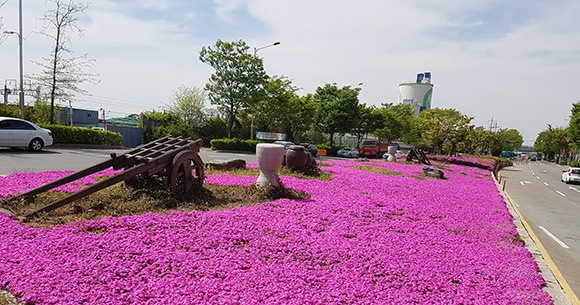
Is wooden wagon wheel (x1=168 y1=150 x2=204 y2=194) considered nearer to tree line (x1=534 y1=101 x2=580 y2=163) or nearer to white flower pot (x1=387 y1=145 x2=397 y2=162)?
white flower pot (x1=387 y1=145 x2=397 y2=162)

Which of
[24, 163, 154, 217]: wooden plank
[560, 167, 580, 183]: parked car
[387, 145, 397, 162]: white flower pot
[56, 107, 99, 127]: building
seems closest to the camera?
[24, 163, 154, 217]: wooden plank

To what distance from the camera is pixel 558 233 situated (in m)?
9.41

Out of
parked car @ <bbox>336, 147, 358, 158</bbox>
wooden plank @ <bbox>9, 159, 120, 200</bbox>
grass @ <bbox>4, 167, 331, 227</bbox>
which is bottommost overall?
parked car @ <bbox>336, 147, 358, 158</bbox>

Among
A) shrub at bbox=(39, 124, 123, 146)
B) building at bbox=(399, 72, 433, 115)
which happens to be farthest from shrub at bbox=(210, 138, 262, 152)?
building at bbox=(399, 72, 433, 115)

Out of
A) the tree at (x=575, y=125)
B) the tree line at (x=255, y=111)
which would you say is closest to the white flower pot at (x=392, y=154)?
the tree line at (x=255, y=111)

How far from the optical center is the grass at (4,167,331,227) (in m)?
5.68

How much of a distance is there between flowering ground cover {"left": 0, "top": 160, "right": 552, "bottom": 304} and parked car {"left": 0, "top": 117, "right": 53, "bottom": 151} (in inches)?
413

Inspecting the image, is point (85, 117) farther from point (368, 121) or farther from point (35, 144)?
point (35, 144)

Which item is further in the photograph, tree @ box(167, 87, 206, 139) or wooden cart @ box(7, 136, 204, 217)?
tree @ box(167, 87, 206, 139)

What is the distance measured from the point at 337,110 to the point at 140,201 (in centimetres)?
3775

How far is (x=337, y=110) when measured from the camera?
4288cm

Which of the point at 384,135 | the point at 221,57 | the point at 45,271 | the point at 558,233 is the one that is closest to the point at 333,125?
the point at 384,135

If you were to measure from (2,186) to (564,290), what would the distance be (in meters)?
10.1

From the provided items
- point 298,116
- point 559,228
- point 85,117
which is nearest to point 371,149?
point 298,116
